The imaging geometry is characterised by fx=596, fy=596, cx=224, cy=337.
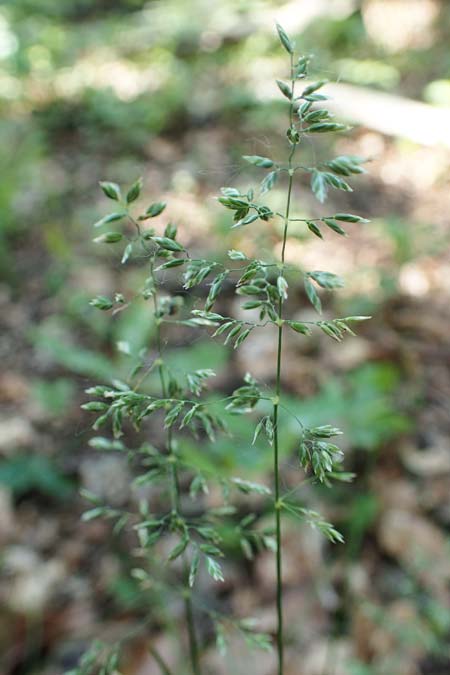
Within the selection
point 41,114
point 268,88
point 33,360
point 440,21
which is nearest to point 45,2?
point 41,114

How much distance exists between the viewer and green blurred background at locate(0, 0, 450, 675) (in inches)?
78.5

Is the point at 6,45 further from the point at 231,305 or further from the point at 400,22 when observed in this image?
the point at 400,22

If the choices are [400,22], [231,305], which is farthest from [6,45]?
[400,22]

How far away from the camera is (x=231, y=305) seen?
3521 mm

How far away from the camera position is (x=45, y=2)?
9.45 metres

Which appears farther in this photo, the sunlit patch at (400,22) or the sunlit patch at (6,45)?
the sunlit patch at (400,22)

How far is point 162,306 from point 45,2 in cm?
1044

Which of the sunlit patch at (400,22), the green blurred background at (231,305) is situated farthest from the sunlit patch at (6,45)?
the sunlit patch at (400,22)

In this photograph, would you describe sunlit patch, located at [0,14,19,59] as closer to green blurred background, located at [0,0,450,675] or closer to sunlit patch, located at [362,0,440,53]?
green blurred background, located at [0,0,450,675]

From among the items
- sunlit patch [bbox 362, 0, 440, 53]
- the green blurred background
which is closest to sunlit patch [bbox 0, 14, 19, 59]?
the green blurred background

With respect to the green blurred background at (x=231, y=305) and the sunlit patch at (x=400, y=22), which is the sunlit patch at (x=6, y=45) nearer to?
the green blurred background at (x=231, y=305)

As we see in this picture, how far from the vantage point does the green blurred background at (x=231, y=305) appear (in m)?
A: 1.99

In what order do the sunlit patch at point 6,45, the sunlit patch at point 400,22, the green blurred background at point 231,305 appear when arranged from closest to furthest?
1. the green blurred background at point 231,305
2. the sunlit patch at point 6,45
3. the sunlit patch at point 400,22

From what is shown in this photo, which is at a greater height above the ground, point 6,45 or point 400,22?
point 400,22
